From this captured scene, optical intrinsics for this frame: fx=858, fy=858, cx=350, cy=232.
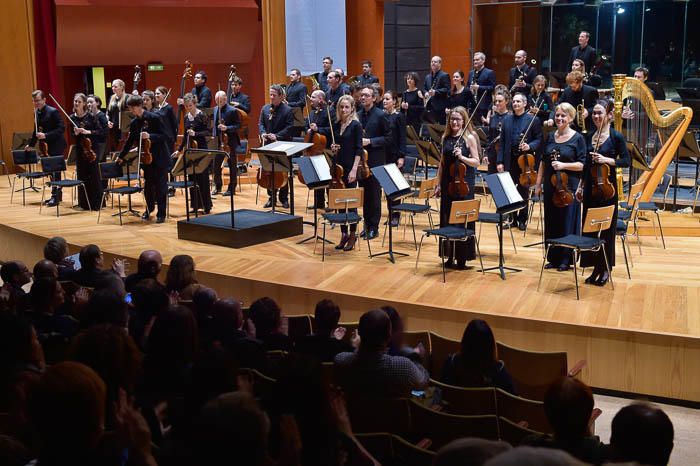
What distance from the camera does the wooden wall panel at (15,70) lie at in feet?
47.1

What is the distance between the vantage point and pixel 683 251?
28.1 feet

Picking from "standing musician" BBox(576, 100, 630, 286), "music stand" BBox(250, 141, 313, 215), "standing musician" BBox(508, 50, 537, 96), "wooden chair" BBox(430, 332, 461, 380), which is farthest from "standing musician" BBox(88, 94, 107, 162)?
"wooden chair" BBox(430, 332, 461, 380)

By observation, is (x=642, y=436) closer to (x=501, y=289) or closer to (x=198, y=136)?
(x=501, y=289)

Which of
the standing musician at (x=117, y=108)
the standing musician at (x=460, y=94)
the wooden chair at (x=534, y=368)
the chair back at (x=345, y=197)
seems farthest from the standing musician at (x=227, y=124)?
the wooden chair at (x=534, y=368)

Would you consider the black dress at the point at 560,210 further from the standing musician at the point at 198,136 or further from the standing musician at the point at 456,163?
the standing musician at the point at 198,136

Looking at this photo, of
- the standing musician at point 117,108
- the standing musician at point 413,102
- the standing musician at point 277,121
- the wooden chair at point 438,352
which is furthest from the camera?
the standing musician at point 413,102

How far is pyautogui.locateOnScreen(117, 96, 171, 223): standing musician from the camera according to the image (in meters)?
9.91

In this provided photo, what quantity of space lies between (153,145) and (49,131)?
2.49 m

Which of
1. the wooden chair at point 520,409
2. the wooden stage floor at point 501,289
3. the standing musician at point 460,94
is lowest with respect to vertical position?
the wooden stage floor at point 501,289

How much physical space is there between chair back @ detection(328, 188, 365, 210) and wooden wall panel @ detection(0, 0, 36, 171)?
8.43 metres

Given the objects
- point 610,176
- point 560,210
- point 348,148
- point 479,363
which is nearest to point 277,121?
point 348,148

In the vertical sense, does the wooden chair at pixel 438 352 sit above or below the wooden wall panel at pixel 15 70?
below

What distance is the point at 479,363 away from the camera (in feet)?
13.9

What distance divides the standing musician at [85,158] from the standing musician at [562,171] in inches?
232
